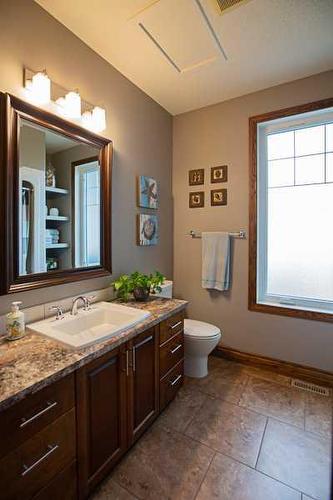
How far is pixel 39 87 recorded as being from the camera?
1.35 meters

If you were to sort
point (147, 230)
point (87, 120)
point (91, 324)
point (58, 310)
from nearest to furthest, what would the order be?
point (58, 310) → point (91, 324) → point (87, 120) → point (147, 230)

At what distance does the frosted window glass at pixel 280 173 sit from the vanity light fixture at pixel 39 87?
1.95 meters

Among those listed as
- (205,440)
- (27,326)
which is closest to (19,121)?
(27,326)

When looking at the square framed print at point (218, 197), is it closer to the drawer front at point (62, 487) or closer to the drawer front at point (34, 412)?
the drawer front at point (34, 412)

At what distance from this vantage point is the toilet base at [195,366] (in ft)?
7.06

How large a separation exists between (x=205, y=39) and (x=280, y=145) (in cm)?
114

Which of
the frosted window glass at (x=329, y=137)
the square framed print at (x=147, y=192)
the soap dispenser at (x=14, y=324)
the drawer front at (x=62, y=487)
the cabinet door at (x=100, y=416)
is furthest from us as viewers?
the square framed print at (x=147, y=192)

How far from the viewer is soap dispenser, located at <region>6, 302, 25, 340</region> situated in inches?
46.4

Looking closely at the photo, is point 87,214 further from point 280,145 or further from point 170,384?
point 280,145

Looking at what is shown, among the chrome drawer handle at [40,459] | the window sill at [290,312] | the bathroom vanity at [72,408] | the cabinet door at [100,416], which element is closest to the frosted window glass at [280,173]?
the window sill at [290,312]

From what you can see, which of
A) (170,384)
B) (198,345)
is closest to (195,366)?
(198,345)

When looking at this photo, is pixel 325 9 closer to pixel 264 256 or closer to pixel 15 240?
pixel 264 256

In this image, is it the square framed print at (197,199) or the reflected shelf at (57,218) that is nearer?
the reflected shelf at (57,218)

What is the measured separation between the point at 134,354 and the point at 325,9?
231 cm
